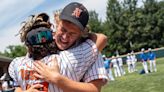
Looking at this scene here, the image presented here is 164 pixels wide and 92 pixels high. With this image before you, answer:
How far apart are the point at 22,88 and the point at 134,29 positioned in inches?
2981

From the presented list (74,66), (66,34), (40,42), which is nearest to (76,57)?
(74,66)

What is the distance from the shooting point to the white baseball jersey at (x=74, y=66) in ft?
10.4

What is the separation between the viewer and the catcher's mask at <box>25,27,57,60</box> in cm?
311

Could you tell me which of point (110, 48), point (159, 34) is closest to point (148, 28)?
point (159, 34)

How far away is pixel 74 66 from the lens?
3160 millimetres

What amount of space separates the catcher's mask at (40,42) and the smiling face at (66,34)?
0.06 m

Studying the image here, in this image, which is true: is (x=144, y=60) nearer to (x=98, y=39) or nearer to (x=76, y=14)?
(x=98, y=39)

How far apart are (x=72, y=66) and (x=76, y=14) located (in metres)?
0.38

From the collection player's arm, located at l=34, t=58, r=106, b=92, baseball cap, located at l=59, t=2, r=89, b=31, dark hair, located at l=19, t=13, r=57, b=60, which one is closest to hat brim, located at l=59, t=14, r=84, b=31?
baseball cap, located at l=59, t=2, r=89, b=31

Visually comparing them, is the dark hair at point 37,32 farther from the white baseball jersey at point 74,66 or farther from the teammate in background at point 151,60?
the teammate in background at point 151,60

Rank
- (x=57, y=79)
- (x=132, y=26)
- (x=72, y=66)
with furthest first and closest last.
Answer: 1. (x=132, y=26)
2. (x=72, y=66)
3. (x=57, y=79)

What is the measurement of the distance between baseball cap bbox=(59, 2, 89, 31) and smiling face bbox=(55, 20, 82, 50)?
3cm

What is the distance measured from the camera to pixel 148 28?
253 ft

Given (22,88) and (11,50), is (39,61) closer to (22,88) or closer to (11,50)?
(22,88)
